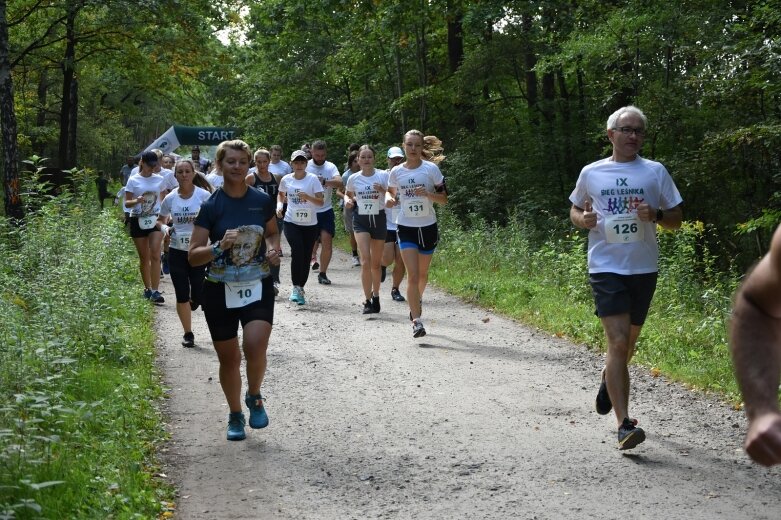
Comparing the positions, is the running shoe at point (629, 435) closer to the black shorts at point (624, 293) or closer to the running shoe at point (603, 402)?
the running shoe at point (603, 402)

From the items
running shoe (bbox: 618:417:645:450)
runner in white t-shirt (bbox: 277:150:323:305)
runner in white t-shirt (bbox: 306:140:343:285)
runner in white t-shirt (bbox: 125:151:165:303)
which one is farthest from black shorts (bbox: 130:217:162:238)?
running shoe (bbox: 618:417:645:450)

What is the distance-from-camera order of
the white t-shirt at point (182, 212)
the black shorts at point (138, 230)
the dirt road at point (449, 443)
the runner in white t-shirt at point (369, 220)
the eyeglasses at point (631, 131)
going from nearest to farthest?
the dirt road at point (449, 443) < the eyeglasses at point (631, 131) < the white t-shirt at point (182, 212) < the runner in white t-shirt at point (369, 220) < the black shorts at point (138, 230)

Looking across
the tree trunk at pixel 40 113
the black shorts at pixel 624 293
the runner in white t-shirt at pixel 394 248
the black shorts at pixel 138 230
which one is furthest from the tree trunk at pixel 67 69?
the black shorts at pixel 624 293

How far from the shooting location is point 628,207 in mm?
6844

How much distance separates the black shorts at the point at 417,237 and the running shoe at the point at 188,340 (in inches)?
93.8

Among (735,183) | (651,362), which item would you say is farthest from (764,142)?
(735,183)

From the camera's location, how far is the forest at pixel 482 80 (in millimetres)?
14094

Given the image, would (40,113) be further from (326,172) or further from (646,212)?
(646,212)

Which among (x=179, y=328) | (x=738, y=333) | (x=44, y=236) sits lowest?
(x=179, y=328)

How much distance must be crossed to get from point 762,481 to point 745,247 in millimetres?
13613

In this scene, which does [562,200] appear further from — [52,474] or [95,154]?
[95,154]

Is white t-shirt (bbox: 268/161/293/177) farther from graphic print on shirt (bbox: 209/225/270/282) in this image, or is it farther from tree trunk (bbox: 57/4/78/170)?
graphic print on shirt (bbox: 209/225/270/282)

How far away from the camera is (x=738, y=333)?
2104 mm

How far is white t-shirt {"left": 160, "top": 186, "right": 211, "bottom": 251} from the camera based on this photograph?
35.6 ft
